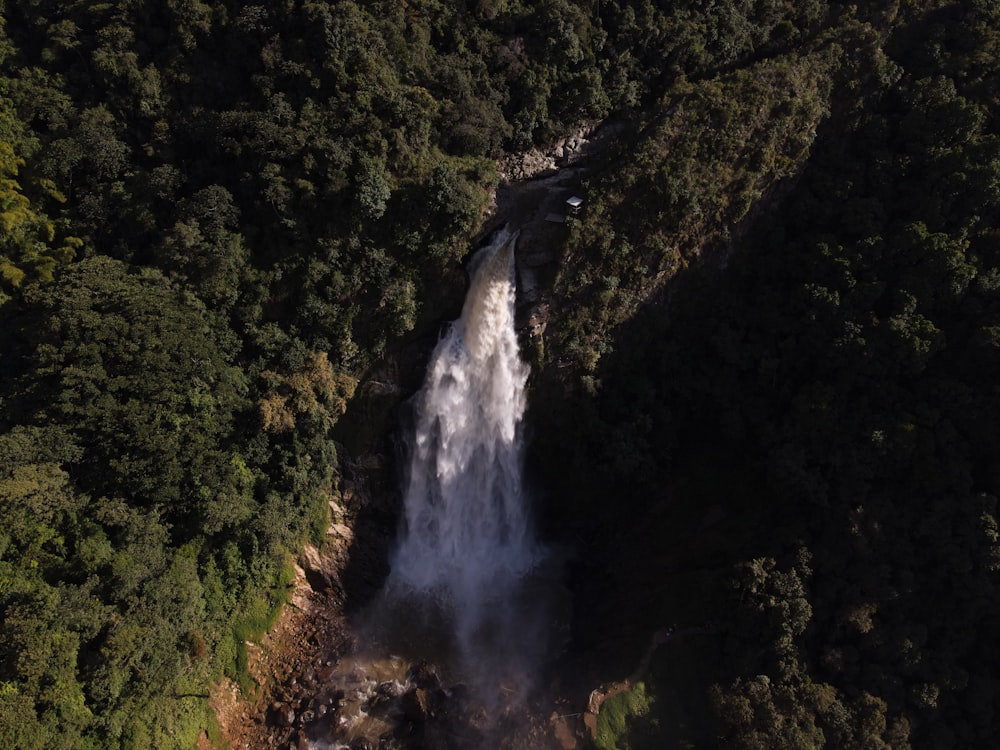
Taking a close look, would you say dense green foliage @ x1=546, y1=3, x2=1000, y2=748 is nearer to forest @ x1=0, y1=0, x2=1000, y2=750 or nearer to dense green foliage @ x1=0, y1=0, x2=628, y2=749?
forest @ x1=0, y1=0, x2=1000, y2=750

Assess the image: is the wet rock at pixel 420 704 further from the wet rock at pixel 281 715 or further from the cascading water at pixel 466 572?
the wet rock at pixel 281 715

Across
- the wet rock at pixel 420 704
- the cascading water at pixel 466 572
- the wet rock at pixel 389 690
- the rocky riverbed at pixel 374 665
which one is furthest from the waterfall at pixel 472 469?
the wet rock at pixel 389 690

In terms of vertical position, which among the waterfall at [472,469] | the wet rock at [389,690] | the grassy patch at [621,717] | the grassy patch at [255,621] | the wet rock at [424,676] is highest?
the waterfall at [472,469]

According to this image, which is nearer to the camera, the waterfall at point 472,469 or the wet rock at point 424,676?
the wet rock at point 424,676

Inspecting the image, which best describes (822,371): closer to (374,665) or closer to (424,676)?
(424,676)

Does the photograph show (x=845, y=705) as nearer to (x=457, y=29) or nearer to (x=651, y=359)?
(x=651, y=359)

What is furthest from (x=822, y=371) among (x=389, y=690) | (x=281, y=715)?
(x=281, y=715)

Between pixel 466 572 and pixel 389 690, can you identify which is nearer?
pixel 389 690
